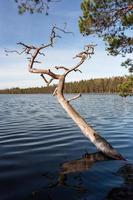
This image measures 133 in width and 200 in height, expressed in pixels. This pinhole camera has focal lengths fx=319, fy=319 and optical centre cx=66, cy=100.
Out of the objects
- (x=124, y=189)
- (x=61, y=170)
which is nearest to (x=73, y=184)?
(x=124, y=189)

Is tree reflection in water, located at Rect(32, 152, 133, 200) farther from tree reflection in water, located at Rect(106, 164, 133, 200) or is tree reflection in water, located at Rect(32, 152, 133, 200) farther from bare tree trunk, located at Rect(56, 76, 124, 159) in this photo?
bare tree trunk, located at Rect(56, 76, 124, 159)

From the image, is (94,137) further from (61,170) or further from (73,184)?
(73,184)

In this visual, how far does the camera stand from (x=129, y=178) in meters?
12.7

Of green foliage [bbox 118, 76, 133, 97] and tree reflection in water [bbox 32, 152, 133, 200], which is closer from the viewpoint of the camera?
tree reflection in water [bbox 32, 152, 133, 200]

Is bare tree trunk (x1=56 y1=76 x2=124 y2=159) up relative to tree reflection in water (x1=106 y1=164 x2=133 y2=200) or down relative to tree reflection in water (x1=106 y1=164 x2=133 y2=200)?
up

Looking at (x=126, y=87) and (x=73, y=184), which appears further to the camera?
(x=126, y=87)

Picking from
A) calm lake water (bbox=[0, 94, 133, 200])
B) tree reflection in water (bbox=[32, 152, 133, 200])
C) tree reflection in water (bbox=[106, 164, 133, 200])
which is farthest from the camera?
calm lake water (bbox=[0, 94, 133, 200])

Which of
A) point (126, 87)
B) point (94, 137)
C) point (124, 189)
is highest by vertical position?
point (126, 87)

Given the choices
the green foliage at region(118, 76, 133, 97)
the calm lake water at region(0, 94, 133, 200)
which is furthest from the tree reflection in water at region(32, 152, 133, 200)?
the green foliage at region(118, 76, 133, 97)

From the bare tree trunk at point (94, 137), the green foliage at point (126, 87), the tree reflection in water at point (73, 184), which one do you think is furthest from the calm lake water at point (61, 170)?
the green foliage at point (126, 87)

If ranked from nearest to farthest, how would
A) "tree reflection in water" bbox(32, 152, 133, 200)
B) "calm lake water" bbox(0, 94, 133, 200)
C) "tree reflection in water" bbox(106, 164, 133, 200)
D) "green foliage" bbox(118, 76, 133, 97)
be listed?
"tree reflection in water" bbox(106, 164, 133, 200), "tree reflection in water" bbox(32, 152, 133, 200), "calm lake water" bbox(0, 94, 133, 200), "green foliage" bbox(118, 76, 133, 97)

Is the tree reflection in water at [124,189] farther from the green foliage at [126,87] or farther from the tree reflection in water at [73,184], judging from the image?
the green foliage at [126,87]

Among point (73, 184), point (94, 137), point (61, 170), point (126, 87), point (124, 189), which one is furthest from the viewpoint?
point (126, 87)

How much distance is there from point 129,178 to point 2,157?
6657mm
